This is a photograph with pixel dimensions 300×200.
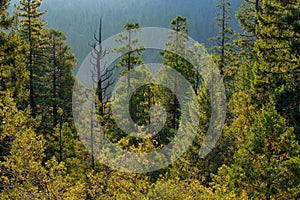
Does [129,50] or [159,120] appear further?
[129,50]

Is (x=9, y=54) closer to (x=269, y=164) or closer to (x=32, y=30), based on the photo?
(x=32, y=30)

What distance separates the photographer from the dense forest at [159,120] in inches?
412

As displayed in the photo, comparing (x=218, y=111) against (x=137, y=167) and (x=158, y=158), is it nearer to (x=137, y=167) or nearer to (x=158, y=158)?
(x=158, y=158)

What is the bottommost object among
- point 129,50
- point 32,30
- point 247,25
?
point 129,50

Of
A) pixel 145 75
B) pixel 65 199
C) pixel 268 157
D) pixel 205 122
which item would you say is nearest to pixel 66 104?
pixel 145 75

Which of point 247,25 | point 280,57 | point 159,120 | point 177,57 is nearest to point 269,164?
point 280,57

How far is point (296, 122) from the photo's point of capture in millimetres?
14875

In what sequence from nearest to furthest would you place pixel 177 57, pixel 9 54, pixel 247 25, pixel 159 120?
pixel 9 54
pixel 159 120
pixel 247 25
pixel 177 57

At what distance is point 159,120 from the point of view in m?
27.4

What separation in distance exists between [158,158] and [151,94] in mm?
10733

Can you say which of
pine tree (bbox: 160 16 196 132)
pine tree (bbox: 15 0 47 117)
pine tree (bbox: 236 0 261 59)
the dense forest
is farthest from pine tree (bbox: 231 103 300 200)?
pine tree (bbox: 15 0 47 117)

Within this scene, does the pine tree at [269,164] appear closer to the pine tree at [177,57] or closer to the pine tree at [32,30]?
the pine tree at [177,57]

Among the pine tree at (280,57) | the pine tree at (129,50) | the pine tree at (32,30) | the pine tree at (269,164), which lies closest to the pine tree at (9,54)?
the pine tree at (32,30)

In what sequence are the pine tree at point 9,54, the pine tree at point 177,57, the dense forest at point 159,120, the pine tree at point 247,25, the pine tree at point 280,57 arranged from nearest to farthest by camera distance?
the dense forest at point 159,120, the pine tree at point 280,57, the pine tree at point 9,54, the pine tree at point 247,25, the pine tree at point 177,57
